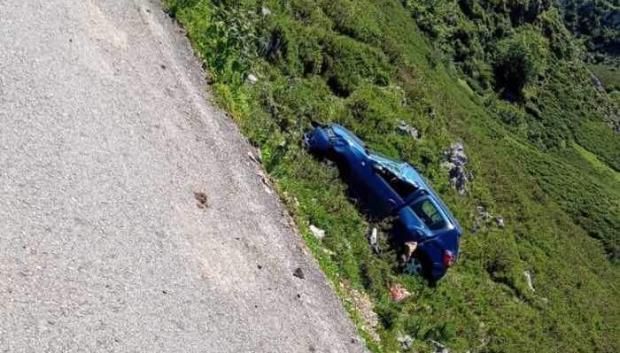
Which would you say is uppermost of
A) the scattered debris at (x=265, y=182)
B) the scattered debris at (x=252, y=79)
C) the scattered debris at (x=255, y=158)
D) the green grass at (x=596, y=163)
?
the scattered debris at (x=252, y=79)

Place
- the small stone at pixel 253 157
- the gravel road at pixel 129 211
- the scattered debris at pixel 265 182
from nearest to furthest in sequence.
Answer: the gravel road at pixel 129 211 → the scattered debris at pixel 265 182 → the small stone at pixel 253 157

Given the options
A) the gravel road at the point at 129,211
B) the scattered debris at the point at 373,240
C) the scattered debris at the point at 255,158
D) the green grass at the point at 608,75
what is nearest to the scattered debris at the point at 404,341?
the scattered debris at the point at 373,240

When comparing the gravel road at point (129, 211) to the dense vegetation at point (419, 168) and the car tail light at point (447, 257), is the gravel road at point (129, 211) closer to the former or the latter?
the dense vegetation at point (419, 168)

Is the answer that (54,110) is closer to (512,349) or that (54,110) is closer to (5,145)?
(5,145)

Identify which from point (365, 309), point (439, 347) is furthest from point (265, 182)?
point (439, 347)

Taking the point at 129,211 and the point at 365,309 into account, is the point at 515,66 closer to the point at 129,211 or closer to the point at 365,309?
the point at 365,309
